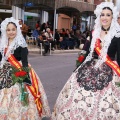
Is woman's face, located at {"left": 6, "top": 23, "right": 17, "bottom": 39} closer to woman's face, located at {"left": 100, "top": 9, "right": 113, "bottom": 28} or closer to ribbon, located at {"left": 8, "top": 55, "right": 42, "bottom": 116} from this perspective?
ribbon, located at {"left": 8, "top": 55, "right": 42, "bottom": 116}

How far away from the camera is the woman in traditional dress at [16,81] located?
3.67m

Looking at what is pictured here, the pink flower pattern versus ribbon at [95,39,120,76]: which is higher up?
ribbon at [95,39,120,76]

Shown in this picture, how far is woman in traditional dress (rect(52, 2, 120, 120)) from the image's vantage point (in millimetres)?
3262

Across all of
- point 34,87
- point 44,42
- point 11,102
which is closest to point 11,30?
point 34,87

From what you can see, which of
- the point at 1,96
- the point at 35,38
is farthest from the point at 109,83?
the point at 35,38

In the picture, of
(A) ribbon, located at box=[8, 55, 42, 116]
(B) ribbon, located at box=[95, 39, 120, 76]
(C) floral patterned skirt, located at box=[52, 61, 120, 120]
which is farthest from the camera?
(A) ribbon, located at box=[8, 55, 42, 116]

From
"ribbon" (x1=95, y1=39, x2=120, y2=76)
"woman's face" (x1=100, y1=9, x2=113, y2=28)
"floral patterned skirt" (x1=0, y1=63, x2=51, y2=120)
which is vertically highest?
"woman's face" (x1=100, y1=9, x2=113, y2=28)

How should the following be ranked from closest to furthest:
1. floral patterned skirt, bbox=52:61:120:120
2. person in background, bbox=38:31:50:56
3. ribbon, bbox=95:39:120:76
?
floral patterned skirt, bbox=52:61:120:120, ribbon, bbox=95:39:120:76, person in background, bbox=38:31:50:56

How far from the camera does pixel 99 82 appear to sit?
337cm

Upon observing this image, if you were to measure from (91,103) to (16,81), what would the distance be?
104cm

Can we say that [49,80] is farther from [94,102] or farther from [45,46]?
[45,46]

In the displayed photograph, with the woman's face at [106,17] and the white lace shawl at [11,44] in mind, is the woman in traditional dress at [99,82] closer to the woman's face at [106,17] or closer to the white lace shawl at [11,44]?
the woman's face at [106,17]

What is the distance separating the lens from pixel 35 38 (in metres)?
15.5

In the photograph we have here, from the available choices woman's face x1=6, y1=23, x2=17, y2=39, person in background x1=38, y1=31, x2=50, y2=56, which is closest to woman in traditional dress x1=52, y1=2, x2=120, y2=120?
woman's face x1=6, y1=23, x2=17, y2=39
